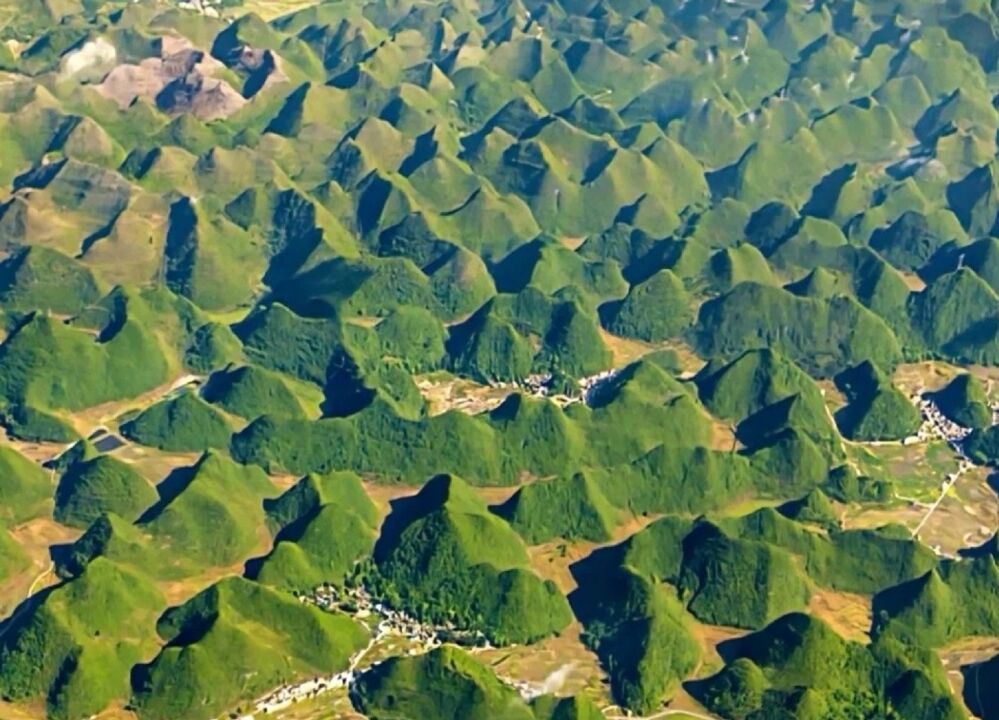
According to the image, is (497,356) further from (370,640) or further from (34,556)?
(34,556)

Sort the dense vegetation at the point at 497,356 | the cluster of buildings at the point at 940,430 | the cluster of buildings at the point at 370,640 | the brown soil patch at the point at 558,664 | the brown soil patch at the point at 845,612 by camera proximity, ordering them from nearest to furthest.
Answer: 1. the cluster of buildings at the point at 370,640
2. the brown soil patch at the point at 558,664
3. the dense vegetation at the point at 497,356
4. the brown soil patch at the point at 845,612
5. the cluster of buildings at the point at 940,430

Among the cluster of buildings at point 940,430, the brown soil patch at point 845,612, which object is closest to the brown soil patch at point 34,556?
the brown soil patch at point 845,612

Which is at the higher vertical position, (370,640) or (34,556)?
(34,556)

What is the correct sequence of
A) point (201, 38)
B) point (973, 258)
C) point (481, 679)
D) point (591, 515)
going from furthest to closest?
point (201, 38) < point (973, 258) < point (591, 515) < point (481, 679)

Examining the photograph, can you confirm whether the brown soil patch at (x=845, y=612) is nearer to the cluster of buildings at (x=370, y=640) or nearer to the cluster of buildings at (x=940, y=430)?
the cluster of buildings at (x=370, y=640)

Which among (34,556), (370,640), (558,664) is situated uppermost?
(34,556)

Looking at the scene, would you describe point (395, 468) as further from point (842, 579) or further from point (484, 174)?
point (484, 174)

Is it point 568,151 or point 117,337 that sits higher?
point 117,337

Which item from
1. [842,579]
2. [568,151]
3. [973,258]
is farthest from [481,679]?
[568,151]

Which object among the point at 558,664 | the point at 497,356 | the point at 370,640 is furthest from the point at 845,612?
the point at 497,356

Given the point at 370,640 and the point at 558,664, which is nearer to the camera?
the point at 558,664

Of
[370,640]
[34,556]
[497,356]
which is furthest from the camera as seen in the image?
[497,356]
